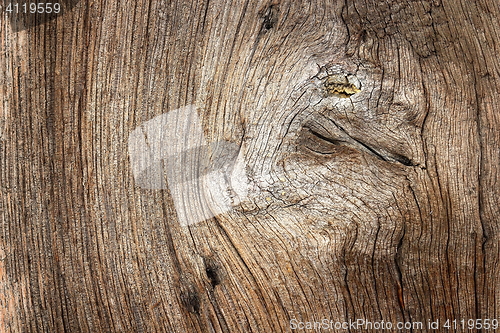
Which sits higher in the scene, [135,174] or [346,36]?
[346,36]

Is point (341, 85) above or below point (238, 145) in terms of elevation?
above

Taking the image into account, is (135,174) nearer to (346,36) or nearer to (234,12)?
(234,12)

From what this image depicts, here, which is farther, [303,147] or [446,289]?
[446,289]

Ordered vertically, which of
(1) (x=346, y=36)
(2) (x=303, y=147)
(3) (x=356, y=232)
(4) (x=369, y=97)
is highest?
(1) (x=346, y=36)

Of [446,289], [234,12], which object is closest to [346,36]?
[234,12]
